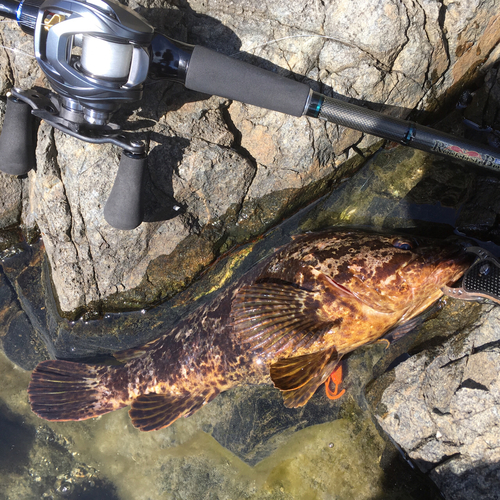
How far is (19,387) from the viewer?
13.7ft

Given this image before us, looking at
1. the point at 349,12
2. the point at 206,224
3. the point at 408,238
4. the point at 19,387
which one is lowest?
the point at 19,387

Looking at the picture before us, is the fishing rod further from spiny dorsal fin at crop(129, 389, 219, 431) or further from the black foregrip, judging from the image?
spiny dorsal fin at crop(129, 389, 219, 431)

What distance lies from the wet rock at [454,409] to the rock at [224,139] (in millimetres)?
1833

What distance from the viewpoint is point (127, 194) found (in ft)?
9.47

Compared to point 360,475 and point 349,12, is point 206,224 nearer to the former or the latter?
point 349,12

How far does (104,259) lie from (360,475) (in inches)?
119

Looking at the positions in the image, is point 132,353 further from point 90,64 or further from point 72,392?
point 90,64

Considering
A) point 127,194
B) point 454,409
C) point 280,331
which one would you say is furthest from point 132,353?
point 454,409

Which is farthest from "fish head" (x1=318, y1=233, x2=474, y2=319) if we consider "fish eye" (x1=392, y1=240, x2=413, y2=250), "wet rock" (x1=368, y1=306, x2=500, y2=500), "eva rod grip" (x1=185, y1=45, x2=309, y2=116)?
"eva rod grip" (x1=185, y1=45, x2=309, y2=116)

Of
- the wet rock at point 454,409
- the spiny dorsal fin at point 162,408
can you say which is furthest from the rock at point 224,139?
the wet rock at point 454,409

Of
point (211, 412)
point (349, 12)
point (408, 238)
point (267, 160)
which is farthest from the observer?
point (211, 412)

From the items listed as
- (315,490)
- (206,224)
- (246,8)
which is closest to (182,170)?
(206,224)

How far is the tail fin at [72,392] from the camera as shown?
381 centimetres

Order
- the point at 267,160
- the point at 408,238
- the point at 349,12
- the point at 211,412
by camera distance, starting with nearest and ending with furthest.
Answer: the point at 349,12
the point at 408,238
the point at 267,160
the point at 211,412
